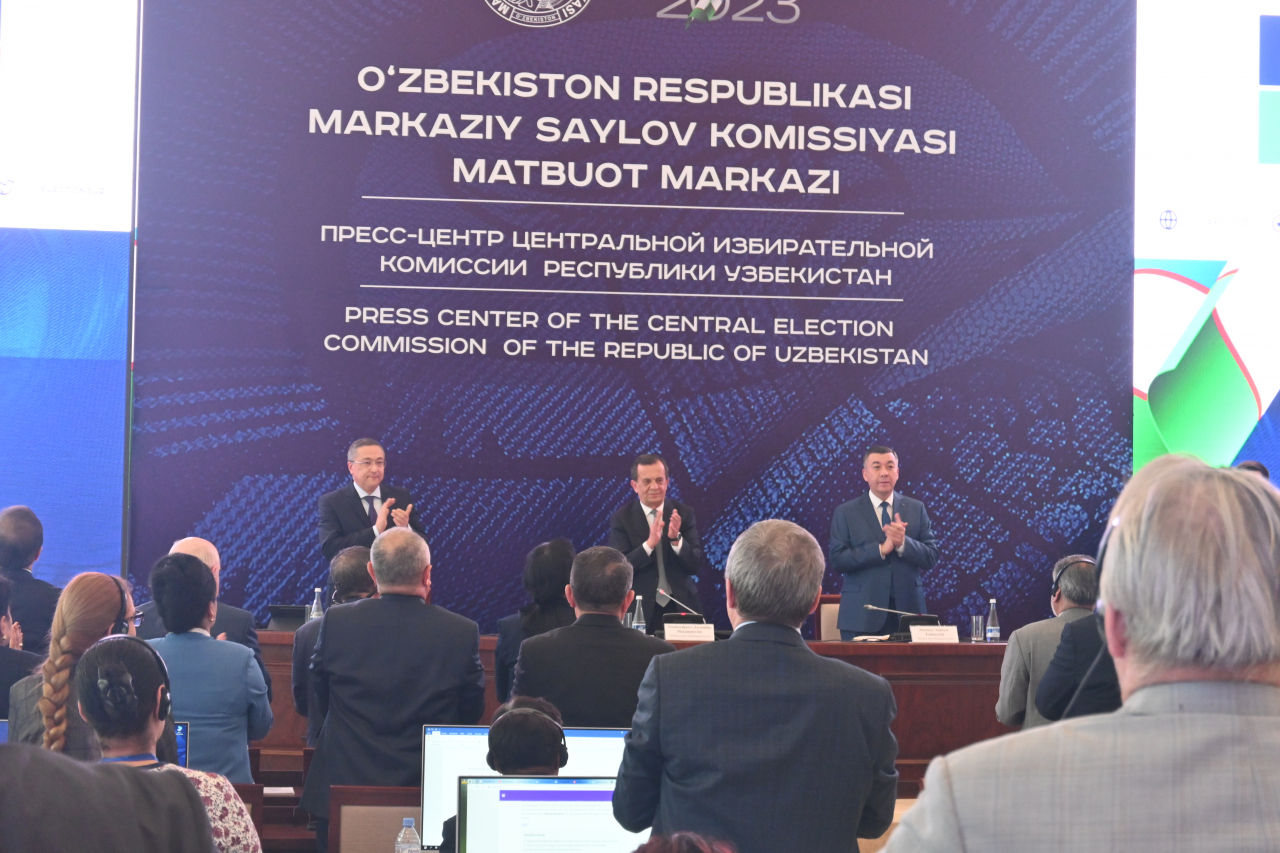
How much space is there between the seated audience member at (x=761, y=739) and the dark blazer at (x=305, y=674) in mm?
2055

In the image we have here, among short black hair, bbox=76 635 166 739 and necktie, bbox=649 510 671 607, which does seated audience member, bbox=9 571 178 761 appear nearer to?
short black hair, bbox=76 635 166 739

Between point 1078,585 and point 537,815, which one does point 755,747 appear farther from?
point 1078,585

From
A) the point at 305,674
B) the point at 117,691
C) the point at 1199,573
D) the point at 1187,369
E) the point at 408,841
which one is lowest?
the point at 408,841

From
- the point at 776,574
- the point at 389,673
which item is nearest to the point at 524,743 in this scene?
the point at 776,574

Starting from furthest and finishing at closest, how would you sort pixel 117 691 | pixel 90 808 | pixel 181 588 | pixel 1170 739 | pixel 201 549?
pixel 201 549, pixel 181 588, pixel 117 691, pixel 90 808, pixel 1170 739

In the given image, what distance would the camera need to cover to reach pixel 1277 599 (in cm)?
100

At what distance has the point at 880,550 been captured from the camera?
6.64 metres

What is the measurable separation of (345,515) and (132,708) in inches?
193

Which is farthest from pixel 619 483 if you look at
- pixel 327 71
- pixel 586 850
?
pixel 586 850

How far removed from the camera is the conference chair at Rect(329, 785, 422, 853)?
2.80 metres

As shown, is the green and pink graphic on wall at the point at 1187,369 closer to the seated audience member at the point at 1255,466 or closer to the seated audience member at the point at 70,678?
the seated audience member at the point at 1255,466

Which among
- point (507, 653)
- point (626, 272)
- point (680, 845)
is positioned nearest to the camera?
point (680, 845)

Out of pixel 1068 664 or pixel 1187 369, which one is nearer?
pixel 1068 664

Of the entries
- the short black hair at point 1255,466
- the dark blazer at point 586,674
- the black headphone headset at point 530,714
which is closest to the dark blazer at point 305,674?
the dark blazer at point 586,674
